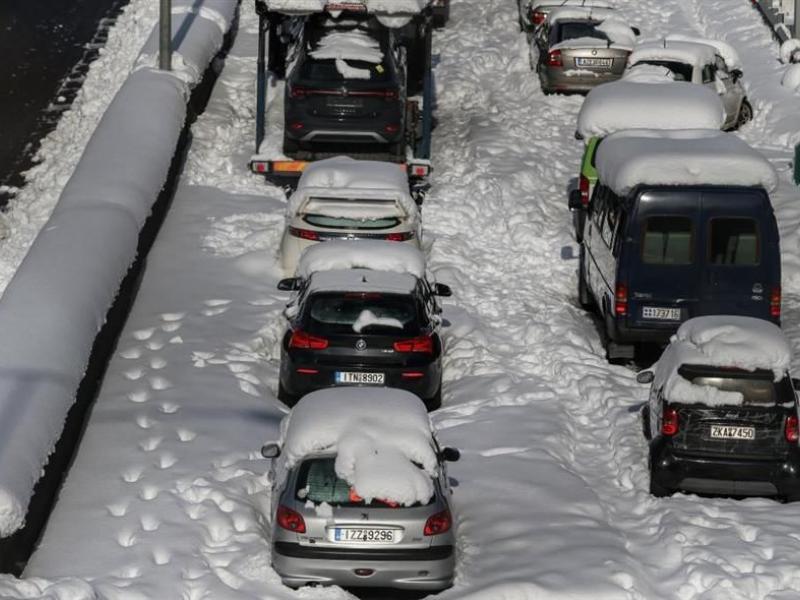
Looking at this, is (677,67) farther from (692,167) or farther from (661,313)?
(661,313)

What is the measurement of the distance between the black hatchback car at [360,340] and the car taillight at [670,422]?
2725 mm

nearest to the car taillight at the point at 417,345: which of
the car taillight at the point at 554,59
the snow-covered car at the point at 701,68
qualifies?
the snow-covered car at the point at 701,68

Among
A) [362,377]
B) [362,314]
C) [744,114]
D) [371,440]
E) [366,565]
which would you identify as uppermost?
[371,440]

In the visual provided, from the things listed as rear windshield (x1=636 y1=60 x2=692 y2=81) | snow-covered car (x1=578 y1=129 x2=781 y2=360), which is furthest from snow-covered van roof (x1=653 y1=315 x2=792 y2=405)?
rear windshield (x1=636 y1=60 x2=692 y2=81)

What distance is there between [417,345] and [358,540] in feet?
14.7

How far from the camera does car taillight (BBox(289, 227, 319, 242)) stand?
2189 centimetres

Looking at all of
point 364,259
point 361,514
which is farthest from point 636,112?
point 361,514

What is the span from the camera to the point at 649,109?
81.4ft

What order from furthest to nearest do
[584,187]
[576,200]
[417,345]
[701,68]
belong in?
[701,68], [584,187], [576,200], [417,345]

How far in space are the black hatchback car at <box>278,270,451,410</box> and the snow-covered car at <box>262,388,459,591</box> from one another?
3.48 metres

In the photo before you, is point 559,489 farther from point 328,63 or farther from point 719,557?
point 328,63

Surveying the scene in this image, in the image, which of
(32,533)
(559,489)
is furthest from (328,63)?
(32,533)

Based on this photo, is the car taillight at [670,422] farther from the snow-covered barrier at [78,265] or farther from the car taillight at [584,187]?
the car taillight at [584,187]

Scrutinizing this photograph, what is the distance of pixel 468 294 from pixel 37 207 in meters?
7.37
